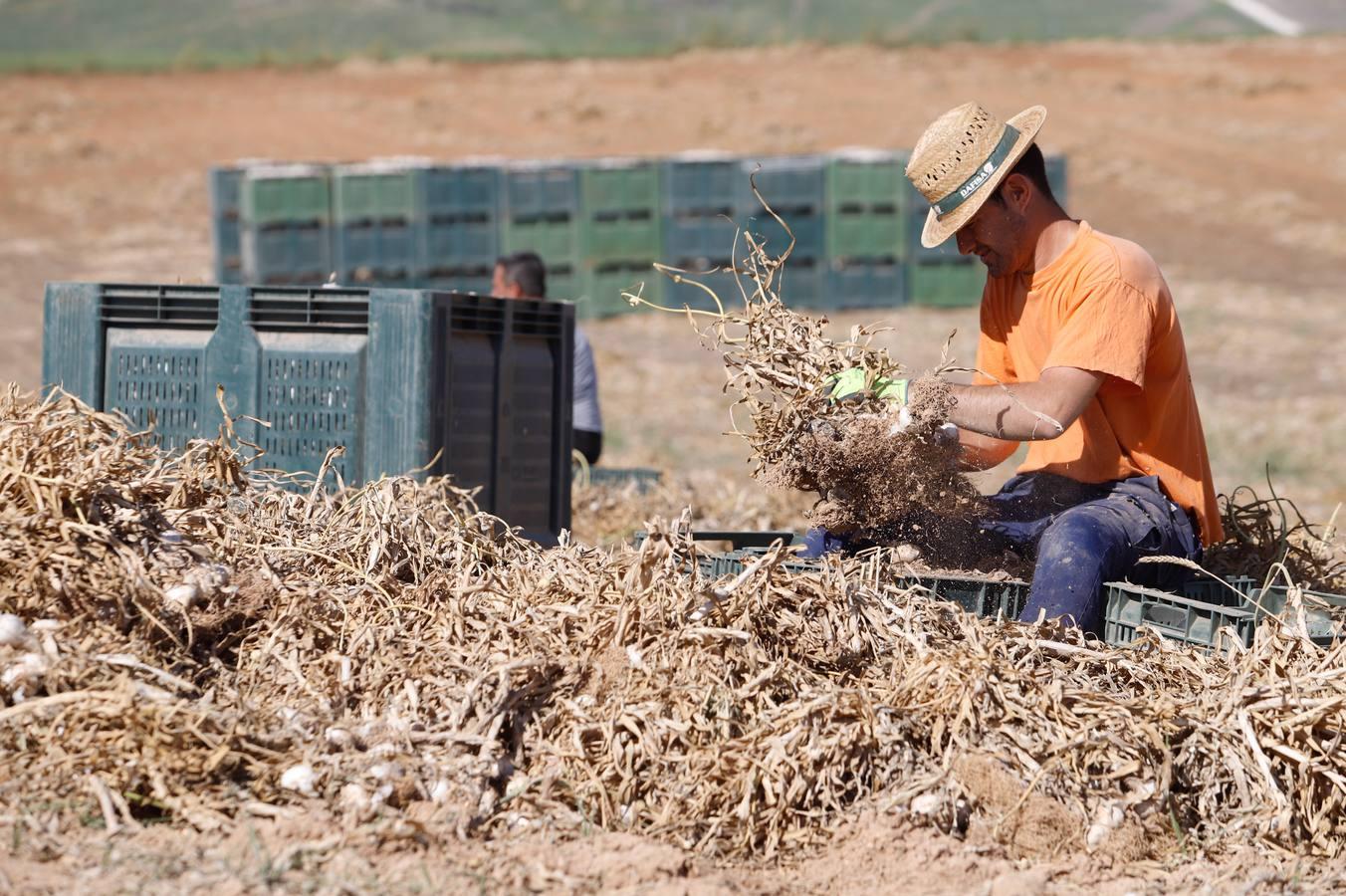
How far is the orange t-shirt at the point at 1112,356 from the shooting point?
13.3ft

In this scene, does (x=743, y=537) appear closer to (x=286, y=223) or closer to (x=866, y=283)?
(x=286, y=223)

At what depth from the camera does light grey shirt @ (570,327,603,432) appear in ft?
24.2

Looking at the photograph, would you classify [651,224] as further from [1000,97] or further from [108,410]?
[1000,97]

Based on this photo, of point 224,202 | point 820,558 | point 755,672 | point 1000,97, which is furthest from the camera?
point 1000,97

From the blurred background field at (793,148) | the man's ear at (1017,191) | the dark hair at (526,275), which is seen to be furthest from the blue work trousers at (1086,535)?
the blurred background field at (793,148)

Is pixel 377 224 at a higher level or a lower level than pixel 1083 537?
higher

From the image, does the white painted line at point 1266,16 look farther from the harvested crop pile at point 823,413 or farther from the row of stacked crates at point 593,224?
the harvested crop pile at point 823,413

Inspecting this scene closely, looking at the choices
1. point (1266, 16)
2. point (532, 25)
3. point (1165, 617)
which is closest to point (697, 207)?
point (1165, 617)

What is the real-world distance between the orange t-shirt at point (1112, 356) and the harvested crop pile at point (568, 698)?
2.41ft

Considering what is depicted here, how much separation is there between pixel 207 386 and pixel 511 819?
95.9 inches

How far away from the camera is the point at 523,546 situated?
425 centimetres

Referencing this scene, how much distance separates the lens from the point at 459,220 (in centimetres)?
1641

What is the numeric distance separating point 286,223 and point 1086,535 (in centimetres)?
1337

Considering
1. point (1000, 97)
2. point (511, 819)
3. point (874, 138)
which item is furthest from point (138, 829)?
point (1000, 97)
